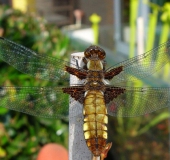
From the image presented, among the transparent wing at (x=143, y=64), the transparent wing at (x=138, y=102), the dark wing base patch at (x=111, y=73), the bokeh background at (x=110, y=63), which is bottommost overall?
the bokeh background at (x=110, y=63)

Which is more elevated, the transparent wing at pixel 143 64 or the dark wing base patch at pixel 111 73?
the dark wing base patch at pixel 111 73

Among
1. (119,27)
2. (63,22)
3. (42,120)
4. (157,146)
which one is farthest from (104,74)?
(63,22)

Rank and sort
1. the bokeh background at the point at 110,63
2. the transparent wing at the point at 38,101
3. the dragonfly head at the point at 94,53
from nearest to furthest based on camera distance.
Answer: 1. the dragonfly head at the point at 94,53
2. the transparent wing at the point at 38,101
3. the bokeh background at the point at 110,63

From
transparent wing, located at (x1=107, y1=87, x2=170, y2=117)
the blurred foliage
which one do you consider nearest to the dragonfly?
transparent wing, located at (x1=107, y1=87, x2=170, y2=117)

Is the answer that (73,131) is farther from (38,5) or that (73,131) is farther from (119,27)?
(38,5)

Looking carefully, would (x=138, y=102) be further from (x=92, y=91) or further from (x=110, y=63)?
(x=110, y=63)

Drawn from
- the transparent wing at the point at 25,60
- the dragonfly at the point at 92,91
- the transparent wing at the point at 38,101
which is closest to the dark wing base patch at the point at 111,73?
the dragonfly at the point at 92,91

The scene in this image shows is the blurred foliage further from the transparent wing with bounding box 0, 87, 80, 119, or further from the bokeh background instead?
the transparent wing with bounding box 0, 87, 80, 119

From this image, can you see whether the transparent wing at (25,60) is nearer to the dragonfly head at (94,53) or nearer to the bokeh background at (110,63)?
the dragonfly head at (94,53)

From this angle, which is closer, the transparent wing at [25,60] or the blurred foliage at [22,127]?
the transparent wing at [25,60]

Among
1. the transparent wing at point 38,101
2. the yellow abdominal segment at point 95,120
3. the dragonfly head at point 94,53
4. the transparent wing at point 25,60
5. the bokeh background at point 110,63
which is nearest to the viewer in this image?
the yellow abdominal segment at point 95,120
